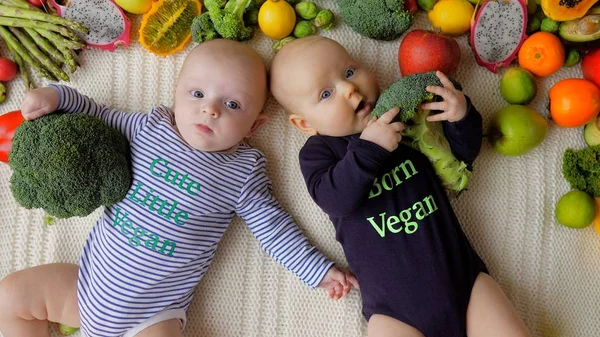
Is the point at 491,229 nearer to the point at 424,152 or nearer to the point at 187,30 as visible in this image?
the point at 424,152

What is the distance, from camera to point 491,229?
1.49 metres

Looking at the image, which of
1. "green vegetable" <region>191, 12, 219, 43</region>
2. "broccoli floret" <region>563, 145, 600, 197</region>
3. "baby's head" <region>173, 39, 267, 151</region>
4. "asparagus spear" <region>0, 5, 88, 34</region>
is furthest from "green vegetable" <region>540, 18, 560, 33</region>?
"asparagus spear" <region>0, 5, 88, 34</region>

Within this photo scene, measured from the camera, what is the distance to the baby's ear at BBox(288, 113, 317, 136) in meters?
1.40

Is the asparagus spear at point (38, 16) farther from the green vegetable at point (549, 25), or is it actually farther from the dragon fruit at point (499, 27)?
the green vegetable at point (549, 25)

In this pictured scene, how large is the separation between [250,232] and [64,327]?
0.57 meters

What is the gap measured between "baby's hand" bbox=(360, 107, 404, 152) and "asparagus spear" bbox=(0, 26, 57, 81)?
94cm

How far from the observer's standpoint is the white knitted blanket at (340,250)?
4.85 ft

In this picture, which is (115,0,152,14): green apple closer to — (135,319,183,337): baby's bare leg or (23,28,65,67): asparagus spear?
(23,28,65,67): asparagus spear

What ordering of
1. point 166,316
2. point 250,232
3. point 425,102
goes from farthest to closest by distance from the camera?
point 250,232, point 166,316, point 425,102

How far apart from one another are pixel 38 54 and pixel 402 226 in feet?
3.60

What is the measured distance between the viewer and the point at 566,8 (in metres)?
1.41

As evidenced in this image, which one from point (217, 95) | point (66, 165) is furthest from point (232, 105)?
point (66, 165)

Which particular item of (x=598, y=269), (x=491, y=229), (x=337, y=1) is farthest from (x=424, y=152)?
(x=598, y=269)

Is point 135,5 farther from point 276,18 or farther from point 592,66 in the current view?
point 592,66
